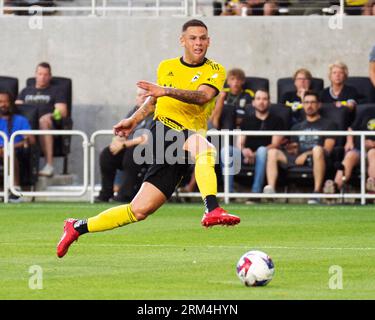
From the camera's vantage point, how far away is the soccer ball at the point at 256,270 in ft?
36.7

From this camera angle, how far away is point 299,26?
2458 cm

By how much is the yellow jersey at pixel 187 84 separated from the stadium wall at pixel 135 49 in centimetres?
1109

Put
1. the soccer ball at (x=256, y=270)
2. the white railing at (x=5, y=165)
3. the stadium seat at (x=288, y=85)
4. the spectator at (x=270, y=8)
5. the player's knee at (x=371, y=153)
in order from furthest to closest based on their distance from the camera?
the spectator at (x=270, y=8)
the stadium seat at (x=288, y=85)
the white railing at (x=5, y=165)
the player's knee at (x=371, y=153)
the soccer ball at (x=256, y=270)

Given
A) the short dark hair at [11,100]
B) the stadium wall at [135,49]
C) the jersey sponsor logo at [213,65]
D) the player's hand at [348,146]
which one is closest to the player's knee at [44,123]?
the short dark hair at [11,100]

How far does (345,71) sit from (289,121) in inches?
52.9

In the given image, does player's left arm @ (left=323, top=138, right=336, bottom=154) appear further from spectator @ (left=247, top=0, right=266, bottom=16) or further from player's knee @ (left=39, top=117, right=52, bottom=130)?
player's knee @ (left=39, top=117, right=52, bottom=130)

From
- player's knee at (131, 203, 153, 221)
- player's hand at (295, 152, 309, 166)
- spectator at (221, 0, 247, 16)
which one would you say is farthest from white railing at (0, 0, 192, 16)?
player's knee at (131, 203, 153, 221)

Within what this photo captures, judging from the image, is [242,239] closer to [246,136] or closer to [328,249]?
[328,249]

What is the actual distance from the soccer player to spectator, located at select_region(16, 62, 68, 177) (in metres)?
9.56

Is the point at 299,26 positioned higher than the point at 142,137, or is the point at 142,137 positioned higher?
the point at 299,26

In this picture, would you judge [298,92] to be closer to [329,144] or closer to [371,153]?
[329,144]

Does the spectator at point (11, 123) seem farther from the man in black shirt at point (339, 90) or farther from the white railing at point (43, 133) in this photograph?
the man in black shirt at point (339, 90)

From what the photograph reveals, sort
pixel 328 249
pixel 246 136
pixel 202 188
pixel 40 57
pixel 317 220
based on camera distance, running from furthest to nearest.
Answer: pixel 40 57
pixel 246 136
pixel 317 220
pixel 328 249
pixel 202 188
